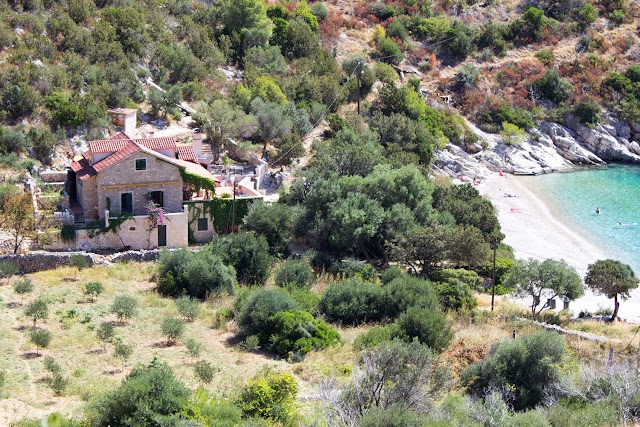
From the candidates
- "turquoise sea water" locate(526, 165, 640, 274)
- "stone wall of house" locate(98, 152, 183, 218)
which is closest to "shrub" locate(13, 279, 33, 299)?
Answer: "stone wall of house" locate(98, 152, 183, 218)

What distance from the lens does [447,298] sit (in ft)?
126

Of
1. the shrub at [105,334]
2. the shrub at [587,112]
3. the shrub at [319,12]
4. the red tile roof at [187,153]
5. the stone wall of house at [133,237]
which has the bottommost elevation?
the shrub at [105,334]

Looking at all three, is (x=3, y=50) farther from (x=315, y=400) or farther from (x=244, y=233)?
(x=315, y=400)

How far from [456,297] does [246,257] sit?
9617 mm

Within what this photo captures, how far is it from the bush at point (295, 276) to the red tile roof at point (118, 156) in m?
8.82

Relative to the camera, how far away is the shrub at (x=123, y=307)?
3369 centimetres

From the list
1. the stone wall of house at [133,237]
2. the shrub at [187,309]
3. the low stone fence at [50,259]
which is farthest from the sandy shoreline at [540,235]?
the low stone fence at [50,259]

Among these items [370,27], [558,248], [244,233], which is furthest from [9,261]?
[370,27]

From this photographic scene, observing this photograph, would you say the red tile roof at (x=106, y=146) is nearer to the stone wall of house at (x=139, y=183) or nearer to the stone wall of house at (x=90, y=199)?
the stone wall of house at (x=139, y=183)

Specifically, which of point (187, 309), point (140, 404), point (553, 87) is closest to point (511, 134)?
point (553, 87)

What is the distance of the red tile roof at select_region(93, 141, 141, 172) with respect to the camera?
1617 inches

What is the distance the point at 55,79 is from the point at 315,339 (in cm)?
2759

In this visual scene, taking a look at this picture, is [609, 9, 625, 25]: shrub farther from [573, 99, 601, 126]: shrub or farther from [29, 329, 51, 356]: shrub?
[29, 329, 51, 356]: shrub

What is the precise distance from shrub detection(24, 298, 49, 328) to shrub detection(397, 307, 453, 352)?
1307cm
